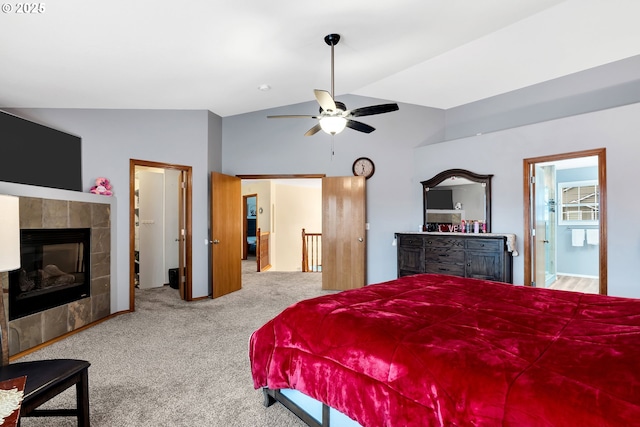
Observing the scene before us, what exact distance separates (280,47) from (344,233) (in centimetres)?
299

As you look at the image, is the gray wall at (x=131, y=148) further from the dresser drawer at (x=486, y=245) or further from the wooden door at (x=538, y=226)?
the wooden door at (x=538, y=226)

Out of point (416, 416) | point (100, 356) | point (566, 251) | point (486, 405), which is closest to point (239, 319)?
point (100, 356)

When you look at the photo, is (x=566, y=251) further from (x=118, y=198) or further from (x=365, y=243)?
(x=118, y=198)

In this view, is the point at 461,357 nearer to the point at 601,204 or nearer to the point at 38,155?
the point at 601,204

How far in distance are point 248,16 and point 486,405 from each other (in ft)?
10.1

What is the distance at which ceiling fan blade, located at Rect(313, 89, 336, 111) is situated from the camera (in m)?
2.77

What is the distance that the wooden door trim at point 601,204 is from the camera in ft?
11.9

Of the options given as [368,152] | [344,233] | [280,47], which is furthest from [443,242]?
[280,47]

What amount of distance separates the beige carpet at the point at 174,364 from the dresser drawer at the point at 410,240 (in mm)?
1768

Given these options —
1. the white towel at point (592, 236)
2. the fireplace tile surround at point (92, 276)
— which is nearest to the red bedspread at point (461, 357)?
the fireplace tile surround at point (92, 276)

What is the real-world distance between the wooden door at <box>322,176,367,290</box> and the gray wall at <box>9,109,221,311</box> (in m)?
1.93

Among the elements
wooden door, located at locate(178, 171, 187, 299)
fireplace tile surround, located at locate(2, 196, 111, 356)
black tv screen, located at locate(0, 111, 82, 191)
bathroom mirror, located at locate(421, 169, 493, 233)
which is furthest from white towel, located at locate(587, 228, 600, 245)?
black tv screen, located at locate(0, 111, 82, 191)

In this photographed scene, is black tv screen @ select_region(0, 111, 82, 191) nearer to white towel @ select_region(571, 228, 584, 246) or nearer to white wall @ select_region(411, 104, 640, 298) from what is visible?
white wall @ select_region(411, 104, 640, 298)

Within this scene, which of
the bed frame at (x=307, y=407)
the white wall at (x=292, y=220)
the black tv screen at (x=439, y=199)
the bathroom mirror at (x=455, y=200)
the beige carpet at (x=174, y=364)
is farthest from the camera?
the white wall at (x=292, y=220)
